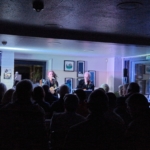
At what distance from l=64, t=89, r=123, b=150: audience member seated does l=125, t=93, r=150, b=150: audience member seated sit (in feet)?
0.45

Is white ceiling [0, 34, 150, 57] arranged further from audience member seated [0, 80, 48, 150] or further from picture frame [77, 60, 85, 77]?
audience member seated [0, 80, 48, 150]

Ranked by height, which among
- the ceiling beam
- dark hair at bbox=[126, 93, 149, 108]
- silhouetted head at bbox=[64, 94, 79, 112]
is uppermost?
the ceiling beam

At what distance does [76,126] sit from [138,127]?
1.89 feet

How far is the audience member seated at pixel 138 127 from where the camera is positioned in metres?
2.21

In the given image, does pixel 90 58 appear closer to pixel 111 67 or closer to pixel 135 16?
pixel 111 67

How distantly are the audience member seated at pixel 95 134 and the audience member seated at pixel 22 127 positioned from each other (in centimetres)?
60

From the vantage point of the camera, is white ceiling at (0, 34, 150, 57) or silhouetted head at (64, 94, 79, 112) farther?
white ceiling at (0, 34, 150, 57)

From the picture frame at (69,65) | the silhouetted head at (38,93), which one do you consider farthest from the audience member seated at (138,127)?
the picture frame at (69,65)

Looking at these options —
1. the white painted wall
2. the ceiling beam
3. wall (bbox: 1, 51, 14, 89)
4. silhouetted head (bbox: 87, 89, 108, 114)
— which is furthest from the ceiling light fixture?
the white painted wall

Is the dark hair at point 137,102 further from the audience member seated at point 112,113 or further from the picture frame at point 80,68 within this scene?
the picture frame at point 80,68

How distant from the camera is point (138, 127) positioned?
230 cm

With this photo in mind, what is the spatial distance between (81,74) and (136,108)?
788cm

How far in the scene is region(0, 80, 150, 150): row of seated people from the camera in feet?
6.84

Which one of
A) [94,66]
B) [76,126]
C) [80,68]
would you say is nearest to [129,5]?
[76,126]
